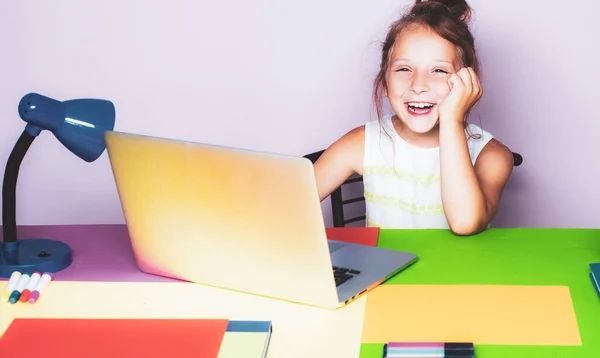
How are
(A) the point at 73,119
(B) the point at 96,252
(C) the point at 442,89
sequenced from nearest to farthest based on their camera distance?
(A) the point at 73,119
(B) the point at 96,252
(C) the point at 442,89

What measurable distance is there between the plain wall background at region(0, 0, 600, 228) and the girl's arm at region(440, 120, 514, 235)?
2.80 ft

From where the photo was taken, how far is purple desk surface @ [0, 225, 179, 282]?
1.56 meters

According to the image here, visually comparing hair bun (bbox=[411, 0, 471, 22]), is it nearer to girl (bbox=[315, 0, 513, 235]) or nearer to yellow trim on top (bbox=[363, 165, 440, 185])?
girl (bbox=[315, 0, 513, 235])

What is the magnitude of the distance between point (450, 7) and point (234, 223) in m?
1.07

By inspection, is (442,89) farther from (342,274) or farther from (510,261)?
(342,274)

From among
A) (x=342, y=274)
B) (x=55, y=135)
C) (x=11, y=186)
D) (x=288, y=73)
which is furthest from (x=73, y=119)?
(x=288, y=73)

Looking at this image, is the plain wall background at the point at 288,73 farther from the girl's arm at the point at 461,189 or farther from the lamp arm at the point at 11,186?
the lamp arm at the point at 11,186

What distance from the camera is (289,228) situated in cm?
133

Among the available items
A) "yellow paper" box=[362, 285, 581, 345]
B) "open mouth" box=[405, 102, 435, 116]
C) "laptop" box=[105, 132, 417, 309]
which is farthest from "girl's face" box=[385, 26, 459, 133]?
"yellow paper" box=[362, 285, 581, 345]

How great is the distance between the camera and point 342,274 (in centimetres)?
149

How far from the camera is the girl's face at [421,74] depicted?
2086mm

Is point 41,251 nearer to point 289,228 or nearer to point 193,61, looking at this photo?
point 289,228

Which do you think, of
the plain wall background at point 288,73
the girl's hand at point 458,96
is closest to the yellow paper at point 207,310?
the girl's hand at point 458,96

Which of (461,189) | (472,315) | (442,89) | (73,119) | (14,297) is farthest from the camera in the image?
(442,89)
